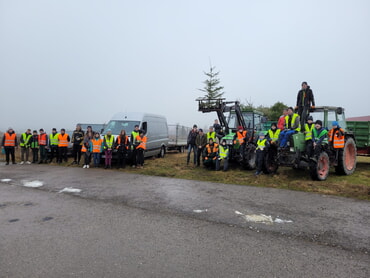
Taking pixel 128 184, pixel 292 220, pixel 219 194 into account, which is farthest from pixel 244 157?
pixel 292 220

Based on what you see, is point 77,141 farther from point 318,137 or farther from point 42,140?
point 318,137

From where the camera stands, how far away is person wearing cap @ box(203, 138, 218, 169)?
10516 millimetres

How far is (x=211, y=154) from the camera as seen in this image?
34.6 ft

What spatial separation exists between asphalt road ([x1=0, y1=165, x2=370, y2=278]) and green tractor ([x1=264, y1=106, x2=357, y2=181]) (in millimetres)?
1418

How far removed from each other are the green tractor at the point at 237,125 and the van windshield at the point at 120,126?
3300mm

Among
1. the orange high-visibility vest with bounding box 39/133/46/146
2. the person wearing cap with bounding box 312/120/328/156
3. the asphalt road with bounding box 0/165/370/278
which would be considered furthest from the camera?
the orange high-visibility vest with bounding box 39/133/46/146

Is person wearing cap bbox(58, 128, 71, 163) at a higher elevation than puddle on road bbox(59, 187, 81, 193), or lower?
higher

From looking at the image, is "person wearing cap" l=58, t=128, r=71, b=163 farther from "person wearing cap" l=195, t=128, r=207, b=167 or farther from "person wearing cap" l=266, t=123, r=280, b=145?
"person wearing cap" l=266, t=123, r=280, b=145

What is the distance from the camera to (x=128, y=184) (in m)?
8.07

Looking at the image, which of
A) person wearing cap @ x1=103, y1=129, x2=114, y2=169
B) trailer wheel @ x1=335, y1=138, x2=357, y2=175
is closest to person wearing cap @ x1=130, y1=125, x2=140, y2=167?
person wearing cap @ x1=103, y1=129, x2=114, y2=169

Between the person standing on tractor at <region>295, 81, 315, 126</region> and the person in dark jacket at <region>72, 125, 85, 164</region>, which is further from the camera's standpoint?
the person in dark jacket at <region>72, 125, 85, 164</region>

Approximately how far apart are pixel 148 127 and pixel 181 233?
8.90m

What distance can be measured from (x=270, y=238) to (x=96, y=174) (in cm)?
707

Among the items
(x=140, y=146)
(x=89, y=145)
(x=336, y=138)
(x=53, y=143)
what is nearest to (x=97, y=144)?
(x=89, y=145)
